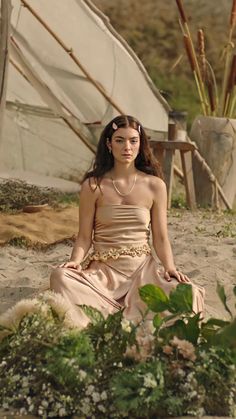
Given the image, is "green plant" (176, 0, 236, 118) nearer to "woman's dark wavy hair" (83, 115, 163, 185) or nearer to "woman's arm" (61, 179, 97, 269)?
"woman's dark wavy hair" (83, 115, 163, 185)

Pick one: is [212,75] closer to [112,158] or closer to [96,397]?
[112,158]

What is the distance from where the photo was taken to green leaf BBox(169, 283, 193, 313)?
10.6ft

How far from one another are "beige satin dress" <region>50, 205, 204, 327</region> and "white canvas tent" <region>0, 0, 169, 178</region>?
411 cm

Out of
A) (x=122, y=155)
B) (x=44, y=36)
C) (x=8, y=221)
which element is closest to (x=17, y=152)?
(x=44, y=36)

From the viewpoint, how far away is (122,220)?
3.98 meters

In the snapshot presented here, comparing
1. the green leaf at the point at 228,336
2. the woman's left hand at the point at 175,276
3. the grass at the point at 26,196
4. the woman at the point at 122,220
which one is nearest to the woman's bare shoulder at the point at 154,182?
the woman at the point at 122,220

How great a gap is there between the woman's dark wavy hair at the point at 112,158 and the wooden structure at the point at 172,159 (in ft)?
10.5

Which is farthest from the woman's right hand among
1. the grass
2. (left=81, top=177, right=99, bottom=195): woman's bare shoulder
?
the grass

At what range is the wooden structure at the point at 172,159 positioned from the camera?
24.1 feet

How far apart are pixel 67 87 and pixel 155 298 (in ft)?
17.5

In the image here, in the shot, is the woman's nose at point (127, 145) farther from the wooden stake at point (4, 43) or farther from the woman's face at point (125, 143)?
the wooden stake at point (4, 43)

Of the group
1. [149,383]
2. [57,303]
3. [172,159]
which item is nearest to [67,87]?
[172,159]

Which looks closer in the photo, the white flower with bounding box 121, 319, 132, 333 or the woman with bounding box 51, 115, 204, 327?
the white flower with bounding box 121, 319, 132, 333

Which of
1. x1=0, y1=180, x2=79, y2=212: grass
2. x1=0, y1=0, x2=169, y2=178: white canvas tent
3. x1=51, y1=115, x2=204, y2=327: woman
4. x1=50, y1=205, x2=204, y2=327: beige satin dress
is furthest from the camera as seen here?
x1=0, y1=0, x2=169, y2=178: white canvas tent
